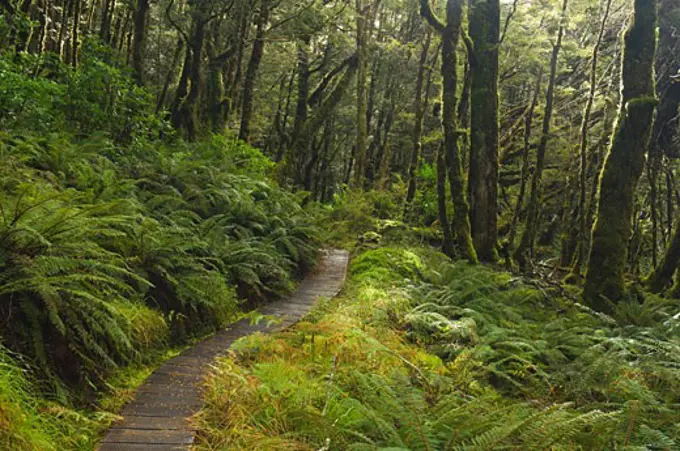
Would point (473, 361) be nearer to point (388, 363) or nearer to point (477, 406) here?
point (388, 363)

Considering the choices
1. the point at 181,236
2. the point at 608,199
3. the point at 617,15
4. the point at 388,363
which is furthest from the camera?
the point at 617,15

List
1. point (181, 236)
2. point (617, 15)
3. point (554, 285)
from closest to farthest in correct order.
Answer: point (181, 236), point (554, 285), point (617, 15)

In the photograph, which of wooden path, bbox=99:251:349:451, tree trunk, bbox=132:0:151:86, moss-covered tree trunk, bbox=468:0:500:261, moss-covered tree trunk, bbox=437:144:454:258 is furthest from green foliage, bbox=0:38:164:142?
moss-covered tree trunk, bbox=468:0:500:261

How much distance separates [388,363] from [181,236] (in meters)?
3.58

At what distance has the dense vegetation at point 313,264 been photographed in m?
4.17

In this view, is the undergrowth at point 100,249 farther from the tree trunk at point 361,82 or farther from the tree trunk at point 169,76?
the tree trunk at point 169,76

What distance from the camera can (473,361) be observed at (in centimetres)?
600

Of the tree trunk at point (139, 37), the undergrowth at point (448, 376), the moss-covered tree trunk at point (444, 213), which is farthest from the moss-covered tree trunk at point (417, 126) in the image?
the tree trunk at point (139, 37)

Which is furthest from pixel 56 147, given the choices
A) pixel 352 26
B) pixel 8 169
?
pixel 352 26

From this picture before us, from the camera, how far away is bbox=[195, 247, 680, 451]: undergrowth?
3910mm

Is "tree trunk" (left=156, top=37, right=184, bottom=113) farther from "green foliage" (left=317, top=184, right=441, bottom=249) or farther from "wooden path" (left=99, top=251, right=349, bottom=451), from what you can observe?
"wooden path" (left=99, top=251, right=349, bottom=451)

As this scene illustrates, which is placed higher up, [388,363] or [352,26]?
[352,26]

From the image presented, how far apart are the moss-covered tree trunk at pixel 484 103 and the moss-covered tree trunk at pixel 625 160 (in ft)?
9.47

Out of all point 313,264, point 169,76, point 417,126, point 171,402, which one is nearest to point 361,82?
point 417,126
